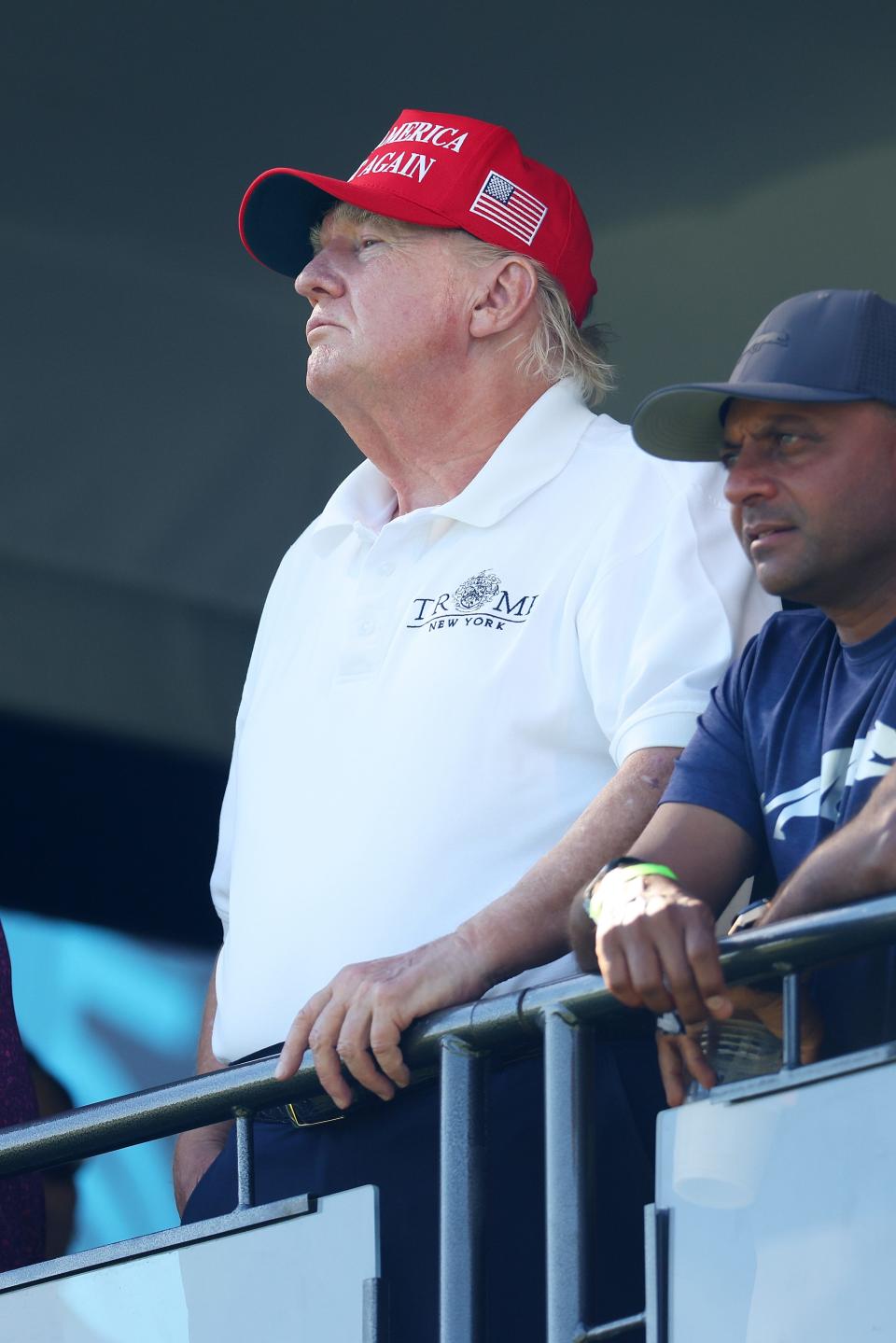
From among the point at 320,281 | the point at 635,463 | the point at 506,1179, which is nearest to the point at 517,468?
the point at 635,463

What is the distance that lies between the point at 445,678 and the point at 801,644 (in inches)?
19.2

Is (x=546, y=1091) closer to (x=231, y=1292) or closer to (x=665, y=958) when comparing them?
(x=665, y=958)

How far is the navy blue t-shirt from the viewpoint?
5.72 feet

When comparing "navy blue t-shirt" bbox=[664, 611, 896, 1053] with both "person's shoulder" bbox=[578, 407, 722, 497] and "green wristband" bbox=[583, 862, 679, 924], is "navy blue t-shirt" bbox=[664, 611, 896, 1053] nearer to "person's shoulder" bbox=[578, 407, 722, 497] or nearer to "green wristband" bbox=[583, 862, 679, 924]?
"green wristband" bbox=[583, 862, 679, 924]

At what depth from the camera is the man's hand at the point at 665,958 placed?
5.26 ft

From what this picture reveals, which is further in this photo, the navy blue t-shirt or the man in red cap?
the man in red cap

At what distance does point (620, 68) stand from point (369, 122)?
0.55m

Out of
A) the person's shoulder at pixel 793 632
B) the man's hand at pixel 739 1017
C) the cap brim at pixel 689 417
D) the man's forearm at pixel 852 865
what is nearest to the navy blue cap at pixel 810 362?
the cap brim at pixel 689 417

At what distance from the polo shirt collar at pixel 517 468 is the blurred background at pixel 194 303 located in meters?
1.44

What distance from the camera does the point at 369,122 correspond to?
4.21 meters

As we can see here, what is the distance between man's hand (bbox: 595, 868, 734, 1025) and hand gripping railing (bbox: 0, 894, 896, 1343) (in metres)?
0.02

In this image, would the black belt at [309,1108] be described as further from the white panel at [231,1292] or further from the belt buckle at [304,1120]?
the white panel at [231,1292]

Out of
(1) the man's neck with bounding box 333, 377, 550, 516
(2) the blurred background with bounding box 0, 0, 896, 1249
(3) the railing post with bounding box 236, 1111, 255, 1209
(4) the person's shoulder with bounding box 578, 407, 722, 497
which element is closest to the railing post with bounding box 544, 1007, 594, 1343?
(3) the railing post with bounding box 236, 1111, 255, 1209

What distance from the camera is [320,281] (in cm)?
274
